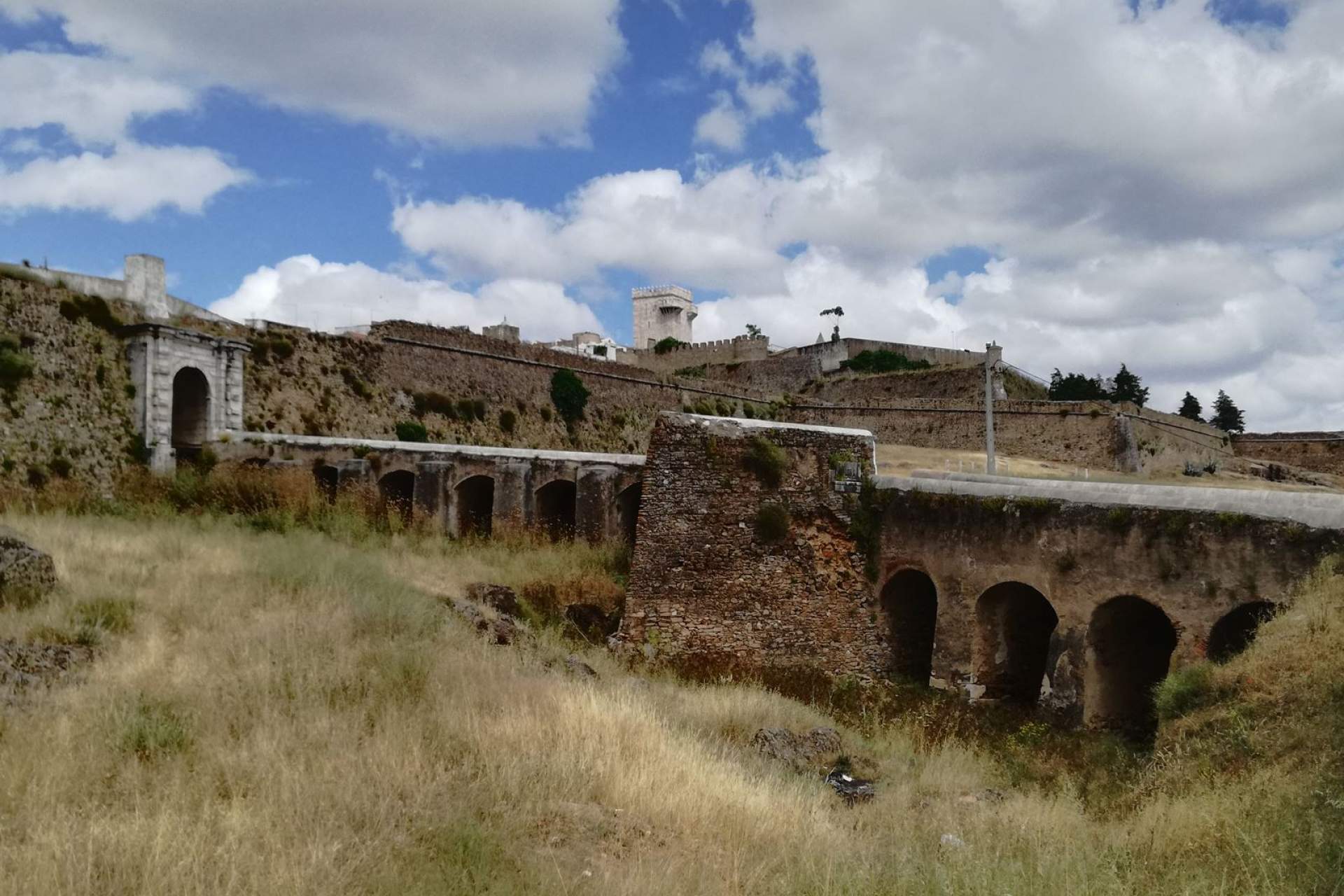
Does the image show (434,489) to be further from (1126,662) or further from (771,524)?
(1126,662)

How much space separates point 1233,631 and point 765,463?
695cm

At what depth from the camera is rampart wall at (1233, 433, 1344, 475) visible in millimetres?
42000

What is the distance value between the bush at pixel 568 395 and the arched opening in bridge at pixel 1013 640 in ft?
72.3

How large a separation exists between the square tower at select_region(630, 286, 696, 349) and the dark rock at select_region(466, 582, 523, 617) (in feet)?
197

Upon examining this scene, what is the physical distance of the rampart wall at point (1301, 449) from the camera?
1654 inches

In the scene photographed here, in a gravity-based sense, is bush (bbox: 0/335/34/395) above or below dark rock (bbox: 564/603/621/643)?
above

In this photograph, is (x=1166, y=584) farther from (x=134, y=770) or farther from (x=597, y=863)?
(x=134, y=770)

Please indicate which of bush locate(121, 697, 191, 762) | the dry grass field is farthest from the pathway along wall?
the dry grass field

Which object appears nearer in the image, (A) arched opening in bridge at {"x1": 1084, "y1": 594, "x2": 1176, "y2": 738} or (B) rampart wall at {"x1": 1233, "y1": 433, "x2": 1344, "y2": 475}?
(A) arched opening in bridge at {"x1": 1084, "y1": 594, "x2": 1176, "y2": 738}

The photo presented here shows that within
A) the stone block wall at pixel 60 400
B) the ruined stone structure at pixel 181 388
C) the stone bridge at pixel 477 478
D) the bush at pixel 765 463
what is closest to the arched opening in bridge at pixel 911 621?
the bush at pixel 765 463

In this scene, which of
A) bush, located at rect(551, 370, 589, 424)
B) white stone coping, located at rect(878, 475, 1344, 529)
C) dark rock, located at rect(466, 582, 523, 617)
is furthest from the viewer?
bush, located at rect(551, 370, 589, 424)

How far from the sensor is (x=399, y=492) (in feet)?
69.1

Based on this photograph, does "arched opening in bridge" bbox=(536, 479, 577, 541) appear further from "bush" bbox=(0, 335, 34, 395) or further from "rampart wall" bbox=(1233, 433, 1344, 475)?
"rampart wall" bbox=(1233, 433, 1344, 475)

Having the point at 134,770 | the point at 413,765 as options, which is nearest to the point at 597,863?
the point at 413,765
